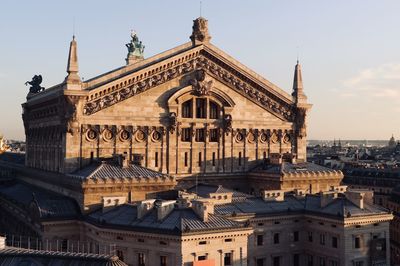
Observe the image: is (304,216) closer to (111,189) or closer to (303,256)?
(303,256)

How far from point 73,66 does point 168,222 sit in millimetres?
28482

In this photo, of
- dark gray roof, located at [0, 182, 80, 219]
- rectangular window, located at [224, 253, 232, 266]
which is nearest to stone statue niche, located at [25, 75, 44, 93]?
dark gray roof, located at [0, 182, 80, 219]

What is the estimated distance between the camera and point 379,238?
71.7 metres

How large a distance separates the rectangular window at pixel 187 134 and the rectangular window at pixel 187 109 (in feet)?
6.63

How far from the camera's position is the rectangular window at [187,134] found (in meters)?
84.8

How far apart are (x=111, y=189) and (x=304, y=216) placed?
2620 cm

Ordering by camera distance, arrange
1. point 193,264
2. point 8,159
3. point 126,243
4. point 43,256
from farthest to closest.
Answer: point 8,159, point 126,243, point 193,264, point 43,256

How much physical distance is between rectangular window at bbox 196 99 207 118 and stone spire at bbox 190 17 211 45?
30.0 feet

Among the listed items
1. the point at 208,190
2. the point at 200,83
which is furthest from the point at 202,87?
the point at 208,190

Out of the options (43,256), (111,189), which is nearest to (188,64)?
(111,189)

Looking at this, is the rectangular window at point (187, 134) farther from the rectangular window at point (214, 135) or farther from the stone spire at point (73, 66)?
the stone spire at point (73, 66)

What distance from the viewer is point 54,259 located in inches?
1766

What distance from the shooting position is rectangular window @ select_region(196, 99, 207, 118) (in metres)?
86.3

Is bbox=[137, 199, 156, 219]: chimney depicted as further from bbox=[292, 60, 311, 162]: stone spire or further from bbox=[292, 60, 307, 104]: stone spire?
bbox=[292, 60, 307, 104]: stone spire
